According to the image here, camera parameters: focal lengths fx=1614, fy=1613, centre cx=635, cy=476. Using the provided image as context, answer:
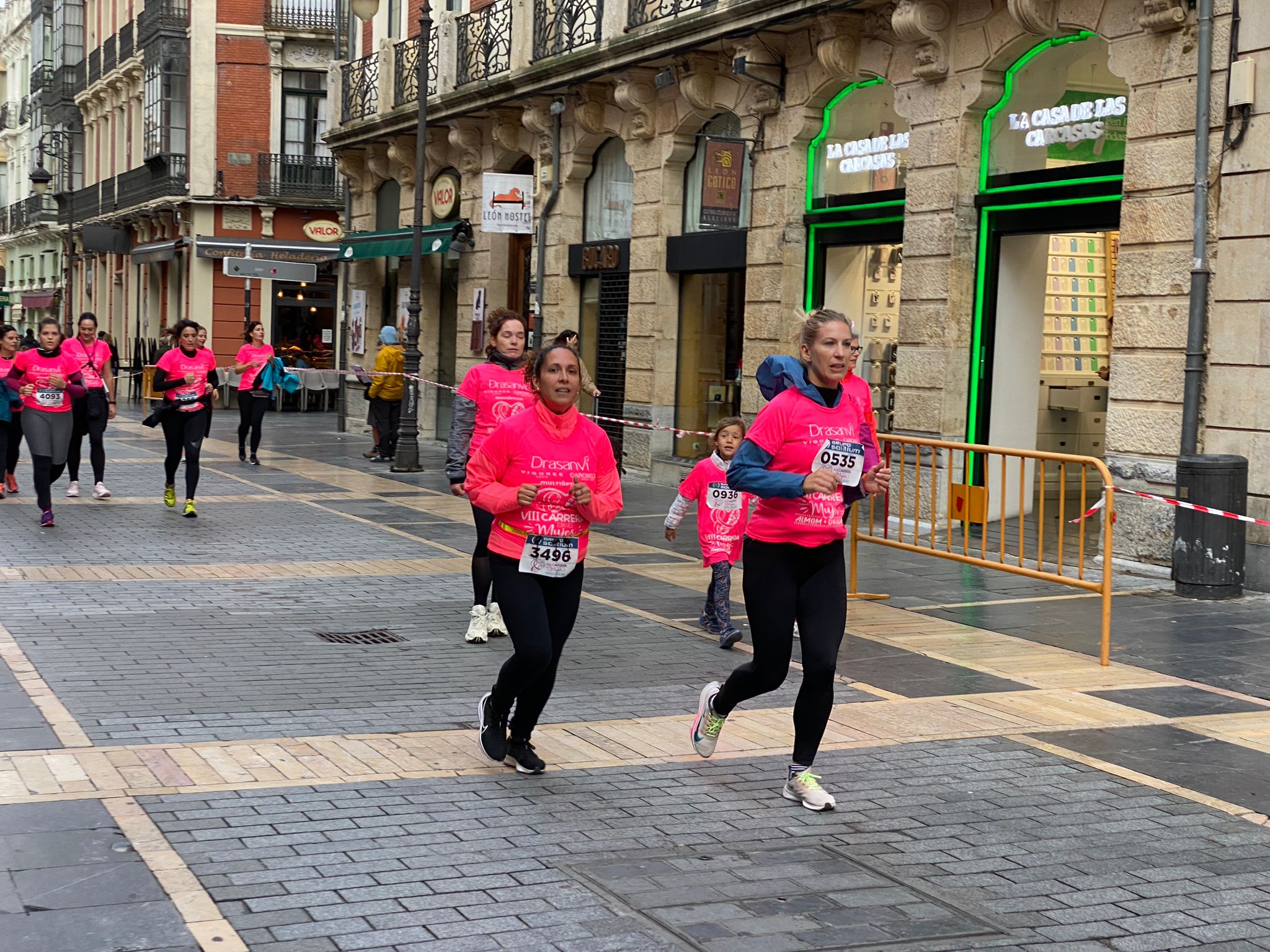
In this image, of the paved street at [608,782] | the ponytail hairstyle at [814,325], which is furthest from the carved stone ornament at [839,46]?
the ponytail hairstyle at [814,325]

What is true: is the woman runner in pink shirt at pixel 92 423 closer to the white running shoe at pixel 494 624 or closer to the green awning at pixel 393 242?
the white running shoe at pixel 494 624

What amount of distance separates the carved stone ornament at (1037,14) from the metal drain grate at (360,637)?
8035 mm

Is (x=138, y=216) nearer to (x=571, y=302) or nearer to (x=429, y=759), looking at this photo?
(x=571, y=302)

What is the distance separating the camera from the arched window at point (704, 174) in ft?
59.8

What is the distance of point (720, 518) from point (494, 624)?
1.45 meters

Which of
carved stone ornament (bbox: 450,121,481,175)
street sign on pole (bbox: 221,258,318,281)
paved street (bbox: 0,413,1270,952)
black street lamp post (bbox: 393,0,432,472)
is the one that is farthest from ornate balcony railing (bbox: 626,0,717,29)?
street sign on pole (bbox: 221,258,318,281)

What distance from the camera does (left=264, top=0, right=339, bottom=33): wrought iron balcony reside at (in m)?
41.5

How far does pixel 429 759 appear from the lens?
648 centimetres

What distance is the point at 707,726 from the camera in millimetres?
6453

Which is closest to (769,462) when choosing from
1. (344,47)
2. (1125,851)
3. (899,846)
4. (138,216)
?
(899,846)

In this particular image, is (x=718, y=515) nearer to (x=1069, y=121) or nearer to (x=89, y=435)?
(x=1069, y=121)

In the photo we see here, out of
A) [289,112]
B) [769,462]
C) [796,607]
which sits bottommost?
[796,607]

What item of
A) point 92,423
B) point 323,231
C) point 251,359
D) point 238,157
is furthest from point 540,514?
point 238,157

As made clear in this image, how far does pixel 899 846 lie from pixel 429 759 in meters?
1.99
